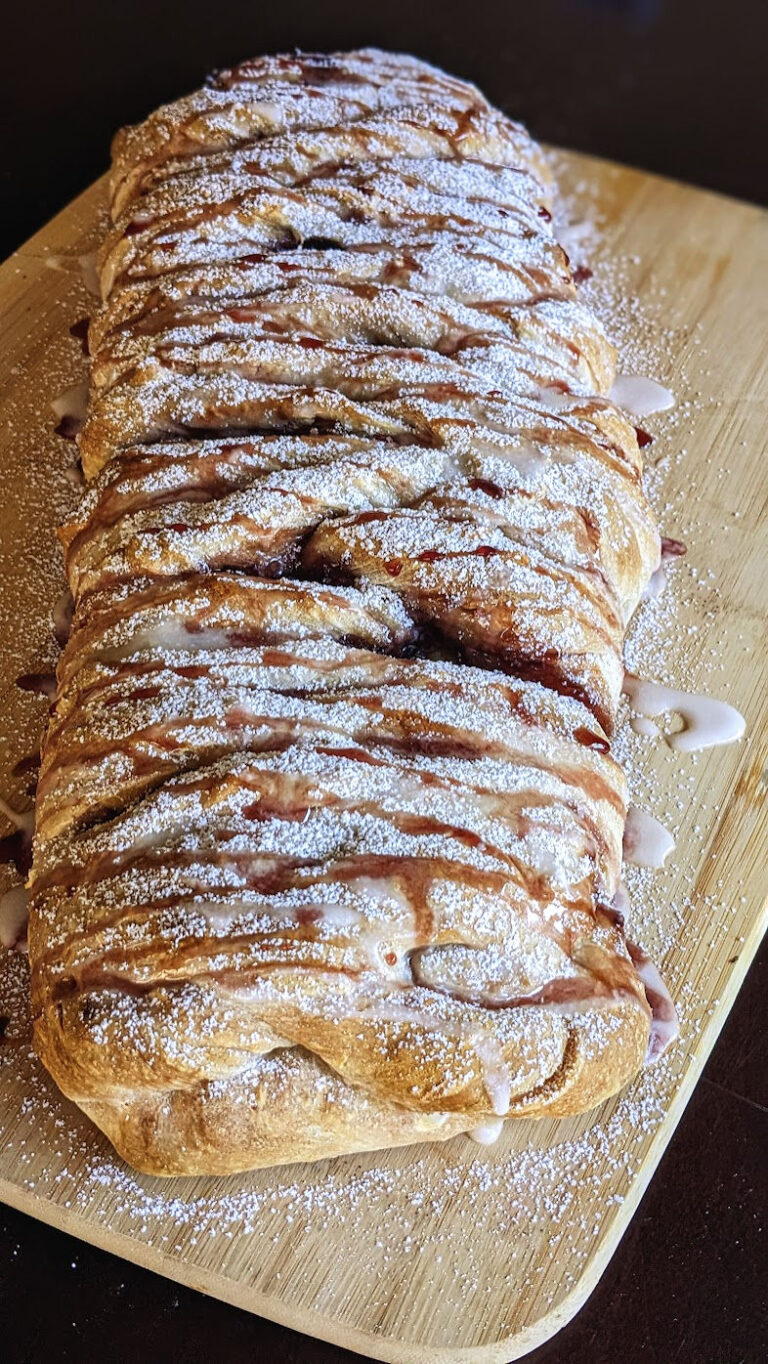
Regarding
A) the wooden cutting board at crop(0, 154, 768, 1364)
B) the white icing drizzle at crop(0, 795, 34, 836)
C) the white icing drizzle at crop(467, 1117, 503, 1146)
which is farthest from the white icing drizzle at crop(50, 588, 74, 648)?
the white icing drizzle at crop(467, 1117, 503, 1146)

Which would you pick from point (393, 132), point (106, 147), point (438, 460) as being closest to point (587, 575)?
point (438, 460)

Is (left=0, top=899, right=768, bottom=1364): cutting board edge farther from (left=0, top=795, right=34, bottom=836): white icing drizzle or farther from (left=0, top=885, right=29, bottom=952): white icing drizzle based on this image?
(left=0, top=795, right=34, bottom=836): white icing drizzle

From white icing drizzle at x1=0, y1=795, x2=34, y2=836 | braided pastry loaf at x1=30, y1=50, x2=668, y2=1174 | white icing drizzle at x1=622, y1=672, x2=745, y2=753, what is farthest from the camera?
white icing drizzle at x1=622, y1=672, x2=745, y2=753

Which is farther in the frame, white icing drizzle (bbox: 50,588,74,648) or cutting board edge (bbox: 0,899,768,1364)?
white icing drizzle (bbox: 50,588,74,648)

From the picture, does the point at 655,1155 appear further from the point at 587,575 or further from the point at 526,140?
the point at 526,140

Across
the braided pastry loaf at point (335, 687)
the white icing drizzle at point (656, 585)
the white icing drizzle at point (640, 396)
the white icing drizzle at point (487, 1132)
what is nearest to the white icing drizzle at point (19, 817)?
the braided pastry loaf at point (335, 687)

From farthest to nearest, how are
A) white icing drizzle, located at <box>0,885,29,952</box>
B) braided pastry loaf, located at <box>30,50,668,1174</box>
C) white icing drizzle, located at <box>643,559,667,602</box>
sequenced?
white icing drizzle, located at <box>643,559,667,602</box>
white icing drizzle, located at <box>0,885,29,952</box>
braided pastry loaf, located at <box>30,50,668,1174</box>
